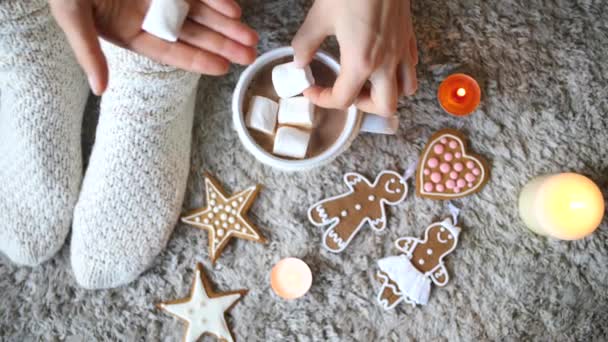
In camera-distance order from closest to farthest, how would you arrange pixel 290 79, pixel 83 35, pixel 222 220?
pixel 83 35, pixel 290 79, pixel 222 220

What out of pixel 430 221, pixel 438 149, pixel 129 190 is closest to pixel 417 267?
pixel 430 221

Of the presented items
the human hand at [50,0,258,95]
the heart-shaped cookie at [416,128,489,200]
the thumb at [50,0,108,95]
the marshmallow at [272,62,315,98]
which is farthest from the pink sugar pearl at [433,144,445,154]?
the thumb at [50,0,108,95]

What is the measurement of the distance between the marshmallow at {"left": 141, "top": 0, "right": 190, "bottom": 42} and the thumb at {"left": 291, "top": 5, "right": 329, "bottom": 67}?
142 millimetres

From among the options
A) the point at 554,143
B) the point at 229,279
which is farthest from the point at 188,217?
the point at 554,143

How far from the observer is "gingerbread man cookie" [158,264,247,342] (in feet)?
2.78

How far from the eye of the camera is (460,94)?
881 millimetres

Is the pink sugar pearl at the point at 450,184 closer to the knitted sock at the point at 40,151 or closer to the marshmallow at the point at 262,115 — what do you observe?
the marshmallow at the point at 262,115

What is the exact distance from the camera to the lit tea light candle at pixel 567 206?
2.69 ft

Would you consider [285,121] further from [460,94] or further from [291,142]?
[460,94]

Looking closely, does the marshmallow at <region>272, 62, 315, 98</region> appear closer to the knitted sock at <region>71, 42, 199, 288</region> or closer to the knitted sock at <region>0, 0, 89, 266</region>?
the knitted sock at <region>71, 42, 199, 288</region>

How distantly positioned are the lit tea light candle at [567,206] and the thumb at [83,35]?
2.09 feet

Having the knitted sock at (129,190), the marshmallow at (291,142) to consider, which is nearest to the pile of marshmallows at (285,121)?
the marshmallow at (291,142)

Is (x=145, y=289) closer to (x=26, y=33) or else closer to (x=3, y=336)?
(x=3, y=336)

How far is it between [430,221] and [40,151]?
596 millimetres
